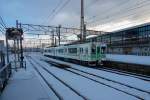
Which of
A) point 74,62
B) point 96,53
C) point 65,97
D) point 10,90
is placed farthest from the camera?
point 74,62

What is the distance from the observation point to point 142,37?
4884 centimetres

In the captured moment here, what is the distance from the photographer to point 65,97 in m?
10.9

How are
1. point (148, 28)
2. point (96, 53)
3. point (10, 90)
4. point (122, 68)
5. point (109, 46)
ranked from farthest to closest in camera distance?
point (109, 46)
point (148, 28)
point (96, 53)
point (122, 68)
point (10, 90)

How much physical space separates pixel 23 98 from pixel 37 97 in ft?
1.85

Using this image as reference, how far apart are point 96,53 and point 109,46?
106 feet

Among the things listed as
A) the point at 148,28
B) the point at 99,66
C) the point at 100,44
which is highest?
the point at 148,28

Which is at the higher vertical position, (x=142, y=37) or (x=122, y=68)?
(x=142, y=37)

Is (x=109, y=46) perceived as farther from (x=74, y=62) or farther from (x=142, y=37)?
(x=74, y=62)

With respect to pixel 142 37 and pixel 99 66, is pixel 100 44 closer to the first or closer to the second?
pixel 99 66

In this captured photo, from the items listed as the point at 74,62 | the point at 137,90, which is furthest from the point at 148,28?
the point at 137,90

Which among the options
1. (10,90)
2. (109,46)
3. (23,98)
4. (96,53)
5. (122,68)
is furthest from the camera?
(109,46)

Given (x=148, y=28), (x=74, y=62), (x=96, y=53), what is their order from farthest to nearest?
(x=148, y=28)
(x=74, y=62)
(x=96, y=53)

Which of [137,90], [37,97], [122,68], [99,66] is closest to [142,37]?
[99,66]

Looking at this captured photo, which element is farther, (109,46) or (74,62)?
(109,46)
